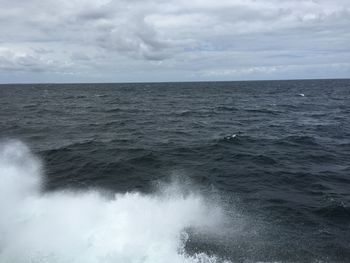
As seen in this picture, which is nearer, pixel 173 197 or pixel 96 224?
pixel 96 224

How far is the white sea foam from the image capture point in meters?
11.7

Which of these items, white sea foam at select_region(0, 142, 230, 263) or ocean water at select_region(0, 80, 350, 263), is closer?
white sea foam at select_region(0, 142, 230, 263)

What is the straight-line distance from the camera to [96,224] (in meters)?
13.4

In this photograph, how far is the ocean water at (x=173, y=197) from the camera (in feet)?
40.0

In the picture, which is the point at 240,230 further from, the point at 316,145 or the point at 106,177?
the point at 316,145

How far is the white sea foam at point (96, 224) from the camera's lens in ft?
38.5

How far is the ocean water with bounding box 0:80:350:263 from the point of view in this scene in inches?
480

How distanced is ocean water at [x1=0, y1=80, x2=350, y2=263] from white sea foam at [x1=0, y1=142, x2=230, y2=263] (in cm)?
4

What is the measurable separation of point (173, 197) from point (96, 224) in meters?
4.30

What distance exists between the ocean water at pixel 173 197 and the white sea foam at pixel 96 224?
0.04m

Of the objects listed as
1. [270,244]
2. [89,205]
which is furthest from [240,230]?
[89,205]

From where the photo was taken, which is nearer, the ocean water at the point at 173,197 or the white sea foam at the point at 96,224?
the white sea foam at the point at 96,224

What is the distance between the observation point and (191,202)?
1609 centimetres

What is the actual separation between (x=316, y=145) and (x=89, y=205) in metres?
19.9
